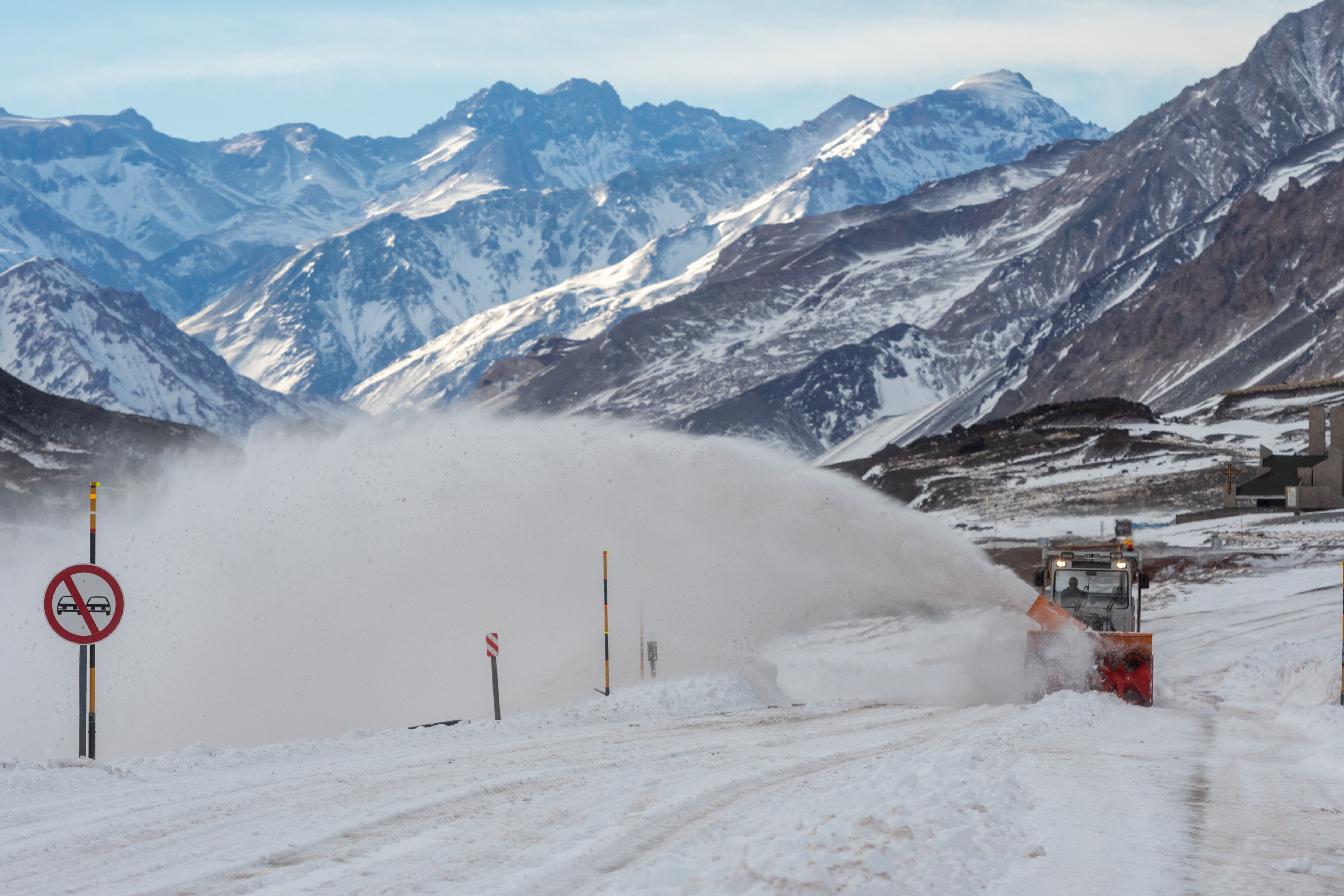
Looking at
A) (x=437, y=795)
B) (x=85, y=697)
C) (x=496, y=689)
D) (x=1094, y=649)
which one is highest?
(x=85, y=697)

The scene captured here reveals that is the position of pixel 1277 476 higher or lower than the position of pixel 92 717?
higher

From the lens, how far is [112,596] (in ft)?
56.1

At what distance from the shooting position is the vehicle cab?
24188 millimetres

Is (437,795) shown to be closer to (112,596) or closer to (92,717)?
(112,596)

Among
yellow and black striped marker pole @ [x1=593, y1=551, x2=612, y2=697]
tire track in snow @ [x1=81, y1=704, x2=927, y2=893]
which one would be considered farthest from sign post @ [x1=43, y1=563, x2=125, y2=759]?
yellow and black striped marker pole @ [x1=593, y1=551, x2=612, y2=697]

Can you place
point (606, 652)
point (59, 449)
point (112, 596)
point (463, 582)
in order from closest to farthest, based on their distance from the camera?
point (112, 596)
point (606, 652)
point (463, 582)
point (59, 449)

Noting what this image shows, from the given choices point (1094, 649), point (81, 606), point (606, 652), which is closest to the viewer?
point (81, 606)

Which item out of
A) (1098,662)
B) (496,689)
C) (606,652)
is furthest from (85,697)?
(1098,662)

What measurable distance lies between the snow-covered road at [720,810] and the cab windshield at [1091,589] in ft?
13.5

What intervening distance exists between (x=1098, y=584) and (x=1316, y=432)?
94.1m

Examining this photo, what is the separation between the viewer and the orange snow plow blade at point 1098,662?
72.2 feet

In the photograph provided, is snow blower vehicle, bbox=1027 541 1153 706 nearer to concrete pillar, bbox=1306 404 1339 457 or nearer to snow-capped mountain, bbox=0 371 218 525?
concrete pillar, bbox=1306 404 1339 457

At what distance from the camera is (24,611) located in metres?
36.2

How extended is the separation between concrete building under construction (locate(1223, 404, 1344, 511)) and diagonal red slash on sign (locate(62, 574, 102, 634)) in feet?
277
